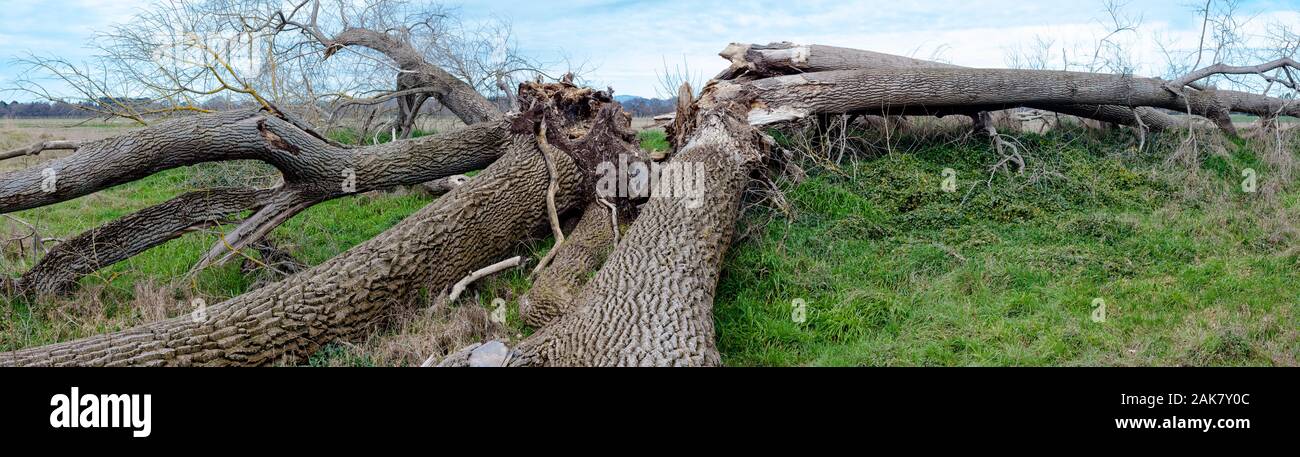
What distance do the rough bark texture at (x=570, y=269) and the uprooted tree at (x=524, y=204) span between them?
0.02m

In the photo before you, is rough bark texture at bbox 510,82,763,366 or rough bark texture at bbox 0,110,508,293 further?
rough bark texture at bbox 0,110,508,293

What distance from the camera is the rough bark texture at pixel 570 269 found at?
5.32 metres

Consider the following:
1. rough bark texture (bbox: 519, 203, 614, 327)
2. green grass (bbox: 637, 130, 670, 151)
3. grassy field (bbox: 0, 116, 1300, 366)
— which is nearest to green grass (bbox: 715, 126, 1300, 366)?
grassy field (bbox: 0, 116, 1300, 366)

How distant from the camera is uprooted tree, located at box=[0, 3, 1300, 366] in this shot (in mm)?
4531

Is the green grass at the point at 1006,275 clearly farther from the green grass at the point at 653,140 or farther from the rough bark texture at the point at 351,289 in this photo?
the green grass at the point at 653,140

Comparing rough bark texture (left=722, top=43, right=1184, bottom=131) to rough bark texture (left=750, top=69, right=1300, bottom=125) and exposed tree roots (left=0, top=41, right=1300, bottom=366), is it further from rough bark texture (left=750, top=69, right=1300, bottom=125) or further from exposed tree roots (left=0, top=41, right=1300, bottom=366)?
rough bark texture (left=750, top=69, right=1300, bottom=125)

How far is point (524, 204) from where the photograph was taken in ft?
21.1

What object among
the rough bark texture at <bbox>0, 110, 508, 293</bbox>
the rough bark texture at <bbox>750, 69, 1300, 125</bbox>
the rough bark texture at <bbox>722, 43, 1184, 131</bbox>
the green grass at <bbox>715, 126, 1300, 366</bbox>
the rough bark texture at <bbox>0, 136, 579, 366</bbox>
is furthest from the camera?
the rough bark texture at <bbox>722, 43, 1184, 131</bbox>

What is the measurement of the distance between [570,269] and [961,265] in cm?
280

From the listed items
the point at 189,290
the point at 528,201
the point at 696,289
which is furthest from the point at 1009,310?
the point at 189,290

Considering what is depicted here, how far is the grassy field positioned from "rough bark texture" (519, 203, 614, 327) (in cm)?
20

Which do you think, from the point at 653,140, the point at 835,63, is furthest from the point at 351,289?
the point at 653,140

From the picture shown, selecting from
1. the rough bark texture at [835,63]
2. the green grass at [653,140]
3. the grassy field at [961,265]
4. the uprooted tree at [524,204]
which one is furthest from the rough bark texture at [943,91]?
the green grass at [653,140]

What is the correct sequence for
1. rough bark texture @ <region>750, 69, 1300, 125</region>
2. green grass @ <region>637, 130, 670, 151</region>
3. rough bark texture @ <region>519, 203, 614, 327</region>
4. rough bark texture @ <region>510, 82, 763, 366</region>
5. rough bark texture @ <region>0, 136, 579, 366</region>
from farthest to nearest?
1. green grass @ <region>637, 130, 670, 151</region>
2. rough bark texture @ <region>750, 69, 1300, 125</region>
3. rough bark texture @ <region>519, 203, 614, 327</region>
4. rough bark texture @ <region>0, 136, 579, 366</region>
5. rough bark texture @ <region>510, 82, 763, 366</region>
